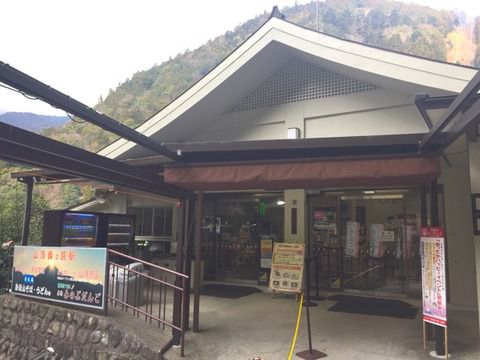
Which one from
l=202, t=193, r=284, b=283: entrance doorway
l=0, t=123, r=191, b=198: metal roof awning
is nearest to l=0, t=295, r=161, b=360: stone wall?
l=0, t=123, r=191, b=198: metal roof awning

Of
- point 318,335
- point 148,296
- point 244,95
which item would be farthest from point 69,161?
point 244,95

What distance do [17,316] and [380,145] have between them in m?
6.85

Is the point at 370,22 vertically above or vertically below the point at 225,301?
above

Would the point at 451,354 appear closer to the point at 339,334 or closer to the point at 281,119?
the point at 339,334

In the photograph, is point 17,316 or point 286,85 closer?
point 17,316

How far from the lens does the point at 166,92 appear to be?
43.8m

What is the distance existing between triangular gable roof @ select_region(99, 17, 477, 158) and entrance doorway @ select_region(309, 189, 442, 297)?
314 centimetres

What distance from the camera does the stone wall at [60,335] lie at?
5992 millimetres

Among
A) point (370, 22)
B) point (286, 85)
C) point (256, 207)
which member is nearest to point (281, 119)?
point (286, 85)

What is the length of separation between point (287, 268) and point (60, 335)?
3.90 meters

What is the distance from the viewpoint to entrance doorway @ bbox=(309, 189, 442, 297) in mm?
9859

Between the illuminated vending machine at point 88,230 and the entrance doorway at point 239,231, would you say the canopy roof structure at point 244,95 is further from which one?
the entrance doorway at point 239,231

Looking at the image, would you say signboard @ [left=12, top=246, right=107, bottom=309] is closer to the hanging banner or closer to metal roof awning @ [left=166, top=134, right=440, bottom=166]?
metal roof awning @ [left=166, top=134, right=440, bottom=166]

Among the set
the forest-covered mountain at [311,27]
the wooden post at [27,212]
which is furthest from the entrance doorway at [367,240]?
the forest-covered mountain at [311,27]
